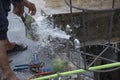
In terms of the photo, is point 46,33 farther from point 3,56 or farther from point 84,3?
point 84,3

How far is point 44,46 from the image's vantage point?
3.81 meters

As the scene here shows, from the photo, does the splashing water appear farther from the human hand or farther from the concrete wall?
the concrete wall

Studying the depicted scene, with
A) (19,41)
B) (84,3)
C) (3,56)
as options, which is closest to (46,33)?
(19,41)

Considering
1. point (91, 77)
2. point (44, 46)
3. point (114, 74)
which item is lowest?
point (114, 74)

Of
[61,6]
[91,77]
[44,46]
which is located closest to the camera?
[91,77]

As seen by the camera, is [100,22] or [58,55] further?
[100,22]

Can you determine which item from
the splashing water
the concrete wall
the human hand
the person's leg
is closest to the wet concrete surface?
the splashing water

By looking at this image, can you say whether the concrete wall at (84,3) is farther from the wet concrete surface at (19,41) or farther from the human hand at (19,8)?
the human hand at (19,8)

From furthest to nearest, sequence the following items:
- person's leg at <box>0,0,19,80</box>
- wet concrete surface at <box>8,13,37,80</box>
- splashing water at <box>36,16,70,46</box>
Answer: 1. splashing water at <box>36,16,70,46</box>
2. wet concrete surface at <box>8,13,37,80</box>
3. person's leg at <box>0,0,19,80</box>

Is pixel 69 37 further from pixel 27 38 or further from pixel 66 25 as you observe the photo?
pixel 66 25

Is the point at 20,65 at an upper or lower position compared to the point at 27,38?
lower

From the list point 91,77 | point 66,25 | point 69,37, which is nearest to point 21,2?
point 69,37

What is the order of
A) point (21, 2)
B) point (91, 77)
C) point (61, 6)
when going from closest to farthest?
point (91, 77), point (21, 2), point (61, 6)

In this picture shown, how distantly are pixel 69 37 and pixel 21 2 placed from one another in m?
0.93
